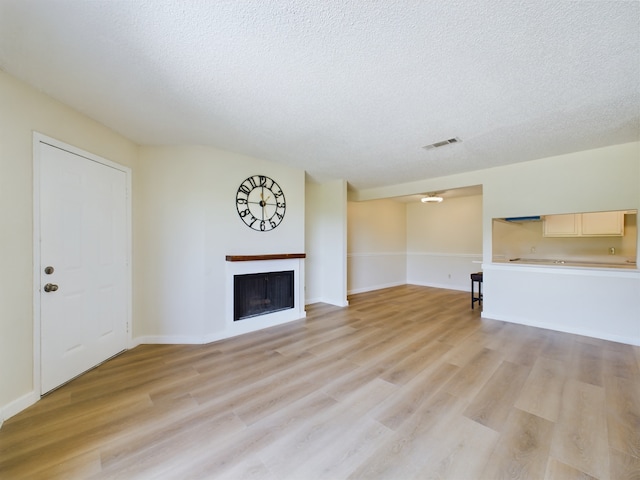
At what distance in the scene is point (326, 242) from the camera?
5363 mm

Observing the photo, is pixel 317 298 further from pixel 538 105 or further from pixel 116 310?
pixel 538 105

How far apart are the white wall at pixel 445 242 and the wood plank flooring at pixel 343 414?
3.43 m

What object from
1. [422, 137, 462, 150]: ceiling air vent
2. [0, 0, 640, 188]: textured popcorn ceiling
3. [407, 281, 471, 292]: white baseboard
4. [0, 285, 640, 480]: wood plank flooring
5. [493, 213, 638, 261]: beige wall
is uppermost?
[0, 0, 640, 188]: textured popcorn ceiling

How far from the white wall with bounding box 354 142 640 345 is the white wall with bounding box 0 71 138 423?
525 cm

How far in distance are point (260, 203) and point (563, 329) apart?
4.60 meters

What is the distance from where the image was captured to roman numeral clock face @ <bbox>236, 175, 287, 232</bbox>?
369cm

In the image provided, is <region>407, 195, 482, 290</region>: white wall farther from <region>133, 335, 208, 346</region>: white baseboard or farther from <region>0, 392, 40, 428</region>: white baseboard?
<region>0, 392, 40, 428</region>: white baseboard

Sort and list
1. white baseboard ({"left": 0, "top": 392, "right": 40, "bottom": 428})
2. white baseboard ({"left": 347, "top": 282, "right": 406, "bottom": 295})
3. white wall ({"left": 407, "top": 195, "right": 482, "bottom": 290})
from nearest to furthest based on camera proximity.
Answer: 1. white baseboard ({"left": 0, "top": 392, "right": 40, "bottom": 428})
2. white baseboard ({"left": 347, "top": 282, "right": 406, "bottom": 295})
3. white wall ({"left": 407, "top": 195, "right": 482, "bottom": 290})

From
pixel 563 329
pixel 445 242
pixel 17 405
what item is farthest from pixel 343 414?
pixel 445 242

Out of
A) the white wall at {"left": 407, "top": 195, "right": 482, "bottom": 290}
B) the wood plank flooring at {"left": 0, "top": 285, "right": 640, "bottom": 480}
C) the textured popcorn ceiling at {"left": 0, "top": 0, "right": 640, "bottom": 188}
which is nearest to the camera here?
the textured popcorn ceiling at {"left": 0, "top": 0, "right": 640, "bottom": 188}

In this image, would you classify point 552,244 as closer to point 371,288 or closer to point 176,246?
point 371,288

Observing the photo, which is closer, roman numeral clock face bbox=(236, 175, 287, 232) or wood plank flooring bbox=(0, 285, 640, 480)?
wood plank flooring bbox=(0, 285, 640, 480)

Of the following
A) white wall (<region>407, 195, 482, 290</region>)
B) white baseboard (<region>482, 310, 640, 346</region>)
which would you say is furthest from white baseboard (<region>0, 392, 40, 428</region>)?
white wall (<region>407, 195, 482, 290</region>)

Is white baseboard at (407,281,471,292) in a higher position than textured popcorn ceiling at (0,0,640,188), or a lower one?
lower
